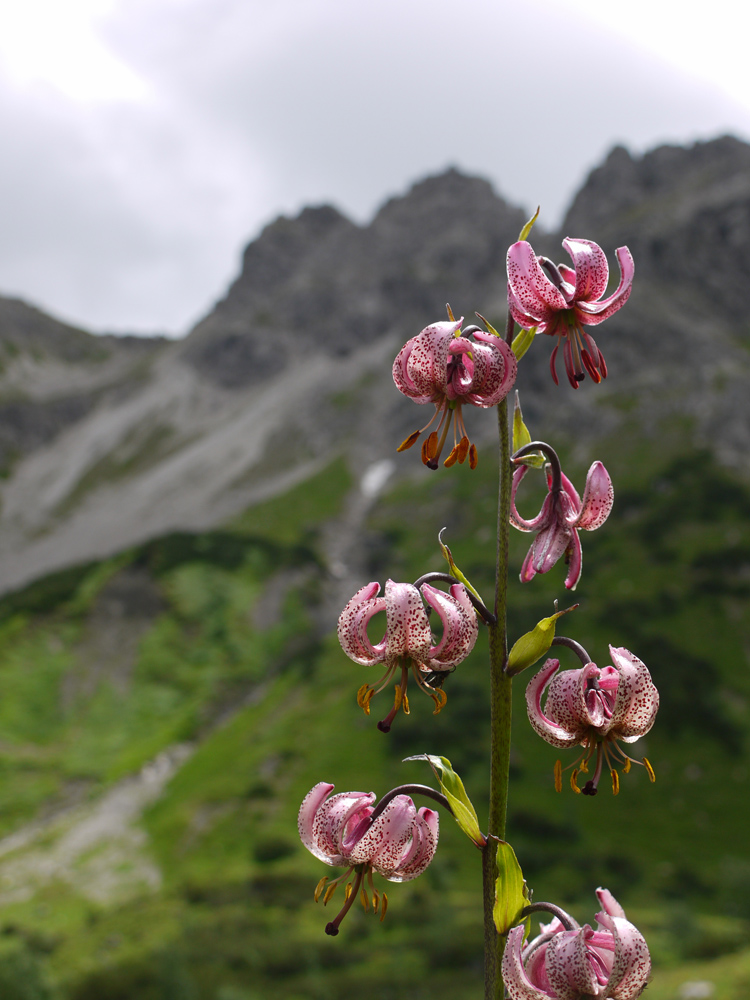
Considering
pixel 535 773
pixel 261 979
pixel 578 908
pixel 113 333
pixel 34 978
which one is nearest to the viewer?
pixel 34 978

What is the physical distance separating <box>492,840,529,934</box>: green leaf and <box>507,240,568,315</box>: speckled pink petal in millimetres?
1554

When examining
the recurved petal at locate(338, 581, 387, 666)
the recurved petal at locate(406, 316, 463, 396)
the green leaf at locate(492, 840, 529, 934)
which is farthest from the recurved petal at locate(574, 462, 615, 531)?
the green leaf at locate(492, 840, 529, 934)

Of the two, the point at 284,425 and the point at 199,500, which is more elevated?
the point at 284,425

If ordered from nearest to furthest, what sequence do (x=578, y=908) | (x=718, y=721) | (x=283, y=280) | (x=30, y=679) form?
(x=578, y=908), (x=718, y=721), (x=30, y=679), (x=283, y=280)

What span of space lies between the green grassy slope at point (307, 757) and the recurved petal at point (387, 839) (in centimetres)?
1450

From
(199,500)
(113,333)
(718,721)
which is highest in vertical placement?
(113,333)

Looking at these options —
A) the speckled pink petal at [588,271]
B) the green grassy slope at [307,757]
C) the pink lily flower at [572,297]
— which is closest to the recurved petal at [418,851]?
the pink lily flower at [572,297]

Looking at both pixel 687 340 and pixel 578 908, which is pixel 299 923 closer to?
pixel 578 908

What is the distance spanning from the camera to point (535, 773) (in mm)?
35781

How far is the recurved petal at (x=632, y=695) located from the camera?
6.97 feet

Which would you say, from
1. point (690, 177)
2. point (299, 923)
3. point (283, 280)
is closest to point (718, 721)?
point (299, 923)

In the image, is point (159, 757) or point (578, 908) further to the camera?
point (159, 757)

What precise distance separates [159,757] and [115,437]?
9015 centimetres

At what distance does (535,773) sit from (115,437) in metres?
104
